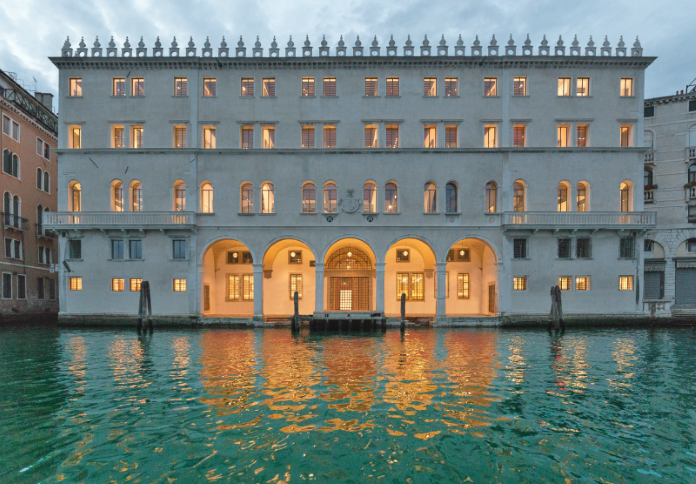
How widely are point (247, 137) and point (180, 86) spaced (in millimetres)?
5462

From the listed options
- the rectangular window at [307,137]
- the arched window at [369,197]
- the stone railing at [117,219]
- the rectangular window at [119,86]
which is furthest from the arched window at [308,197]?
the rectangular window at [119,86]

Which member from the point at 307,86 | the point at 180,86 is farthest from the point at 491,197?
the point at 180,86

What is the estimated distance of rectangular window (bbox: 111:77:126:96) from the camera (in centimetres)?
2517

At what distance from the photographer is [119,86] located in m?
25.3

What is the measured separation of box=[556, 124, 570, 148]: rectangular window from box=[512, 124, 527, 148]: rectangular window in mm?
2182

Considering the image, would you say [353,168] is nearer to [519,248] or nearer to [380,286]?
[380,286]

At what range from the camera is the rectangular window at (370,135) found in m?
25.0

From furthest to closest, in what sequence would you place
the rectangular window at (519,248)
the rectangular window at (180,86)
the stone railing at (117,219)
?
the rectangular window at (180,86), the rectangular window at (519,248), the stone railing at (117,219)

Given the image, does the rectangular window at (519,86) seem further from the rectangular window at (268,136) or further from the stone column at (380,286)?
the rectangular window at (268,136)

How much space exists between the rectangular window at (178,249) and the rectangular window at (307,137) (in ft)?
32.6

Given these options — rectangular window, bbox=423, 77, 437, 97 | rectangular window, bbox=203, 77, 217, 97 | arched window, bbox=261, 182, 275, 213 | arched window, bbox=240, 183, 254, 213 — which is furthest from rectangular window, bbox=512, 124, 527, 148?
rectangular window, bbox=203, 77, 217, 97

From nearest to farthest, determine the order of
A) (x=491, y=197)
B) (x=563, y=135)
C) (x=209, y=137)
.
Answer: (x=491, y=197) → (x=563, y=135) → (x=209, y=137)

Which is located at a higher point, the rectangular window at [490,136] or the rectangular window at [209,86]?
the rectangular window at [209,86]

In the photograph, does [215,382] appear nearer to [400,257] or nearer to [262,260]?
[262,260]
